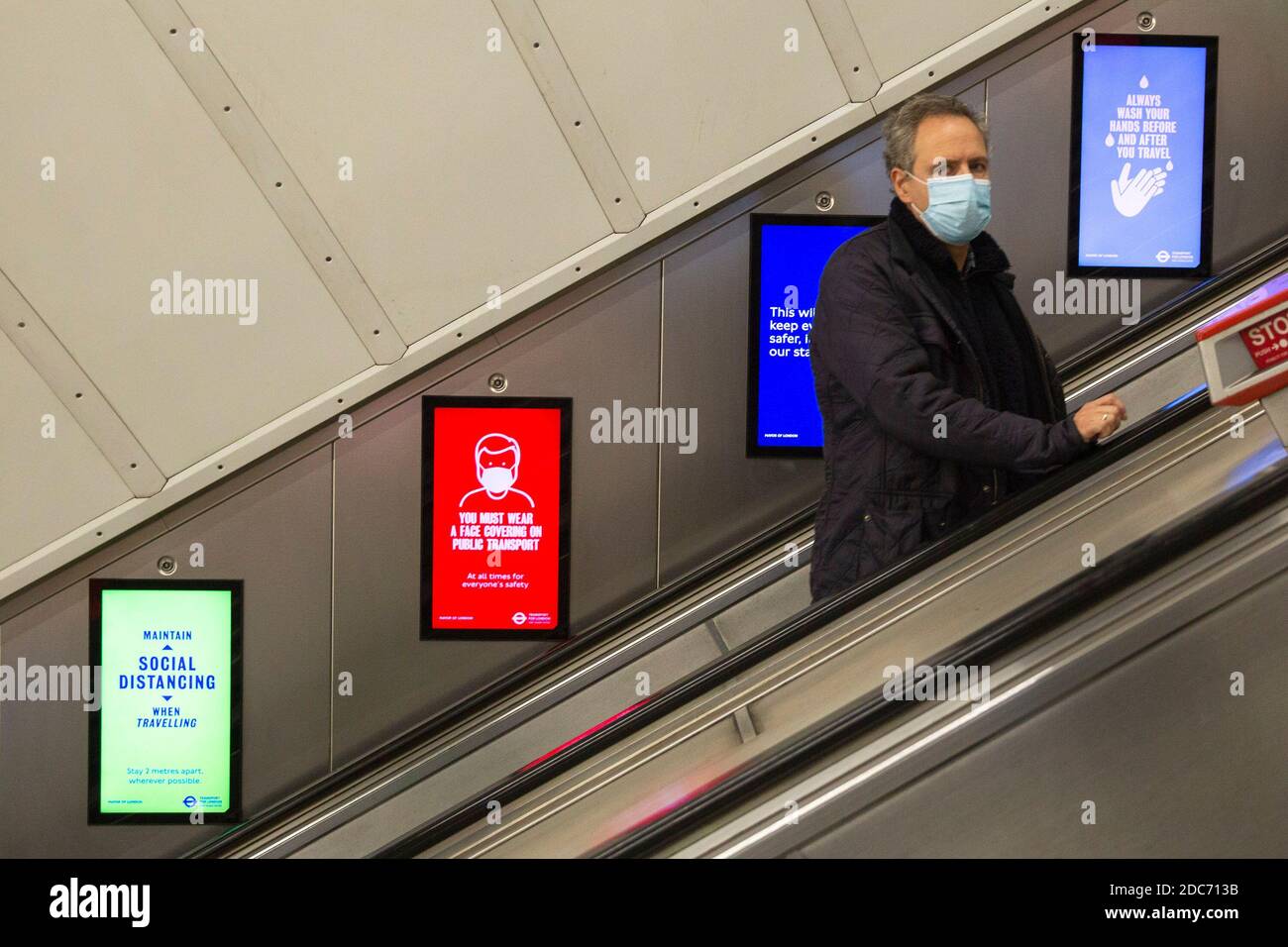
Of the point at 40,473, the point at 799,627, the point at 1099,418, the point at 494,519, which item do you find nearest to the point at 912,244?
the point at 1099,418

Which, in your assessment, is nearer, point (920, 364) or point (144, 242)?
point (920, 364)

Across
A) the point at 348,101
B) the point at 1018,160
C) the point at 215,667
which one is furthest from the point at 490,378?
the point at 1018,160

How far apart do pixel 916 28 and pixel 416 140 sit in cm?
175

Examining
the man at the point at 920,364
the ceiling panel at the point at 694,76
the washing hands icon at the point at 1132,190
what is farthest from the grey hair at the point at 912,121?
the washing hands icon at the point at 1132,190

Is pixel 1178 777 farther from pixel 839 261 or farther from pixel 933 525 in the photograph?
pixel 839 261

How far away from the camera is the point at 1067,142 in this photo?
4574 mm

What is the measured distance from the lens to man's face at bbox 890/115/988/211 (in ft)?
8.70

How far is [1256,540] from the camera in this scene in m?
1.94

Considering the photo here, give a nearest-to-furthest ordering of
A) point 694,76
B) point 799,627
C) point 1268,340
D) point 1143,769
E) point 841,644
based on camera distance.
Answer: point 1268,340 < point 1143,769 < point 841,644 < point 799,627 < point 694,76

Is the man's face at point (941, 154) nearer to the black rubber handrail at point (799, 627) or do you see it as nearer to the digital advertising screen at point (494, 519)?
the black rubber handrail at point (799, 627)

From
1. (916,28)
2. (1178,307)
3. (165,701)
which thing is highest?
(916,28)

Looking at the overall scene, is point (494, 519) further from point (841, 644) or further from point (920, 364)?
point (841, 644)

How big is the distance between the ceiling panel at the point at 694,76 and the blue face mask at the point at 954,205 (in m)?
1.88
